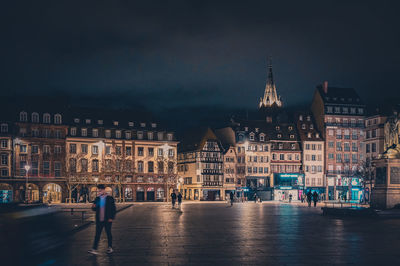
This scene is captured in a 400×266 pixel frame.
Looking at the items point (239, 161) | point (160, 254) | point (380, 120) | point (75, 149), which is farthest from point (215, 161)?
point (160, 254)

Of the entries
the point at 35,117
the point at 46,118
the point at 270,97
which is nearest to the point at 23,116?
the point at 35,117

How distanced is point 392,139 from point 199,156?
217ft

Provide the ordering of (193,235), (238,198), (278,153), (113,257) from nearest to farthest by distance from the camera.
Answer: (113,257), (193,235), (238,198), (278,153)

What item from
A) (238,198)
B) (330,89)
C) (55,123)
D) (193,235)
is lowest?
(238,198)

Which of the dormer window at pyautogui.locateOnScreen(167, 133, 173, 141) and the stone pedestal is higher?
the dormer window at pyautogui.locateOnScreen(167, 133, 173, 141)

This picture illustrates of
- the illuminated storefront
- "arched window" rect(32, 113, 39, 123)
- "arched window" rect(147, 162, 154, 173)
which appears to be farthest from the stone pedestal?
the illuminated storefront

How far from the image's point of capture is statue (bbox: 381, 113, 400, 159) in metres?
38.9

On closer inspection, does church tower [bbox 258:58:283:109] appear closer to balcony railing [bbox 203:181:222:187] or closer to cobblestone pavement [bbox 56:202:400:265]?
balcony railing [bbox 203:181:222:187]

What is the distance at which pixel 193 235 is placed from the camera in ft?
70.9

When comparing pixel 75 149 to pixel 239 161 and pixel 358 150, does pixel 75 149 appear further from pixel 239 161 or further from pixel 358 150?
pixel 358 150

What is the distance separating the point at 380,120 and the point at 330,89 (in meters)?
14.5

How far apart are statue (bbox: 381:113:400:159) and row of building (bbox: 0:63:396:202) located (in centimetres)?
4375

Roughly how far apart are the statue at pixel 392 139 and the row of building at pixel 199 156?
43.8 m

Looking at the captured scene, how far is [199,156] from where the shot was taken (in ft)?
342
